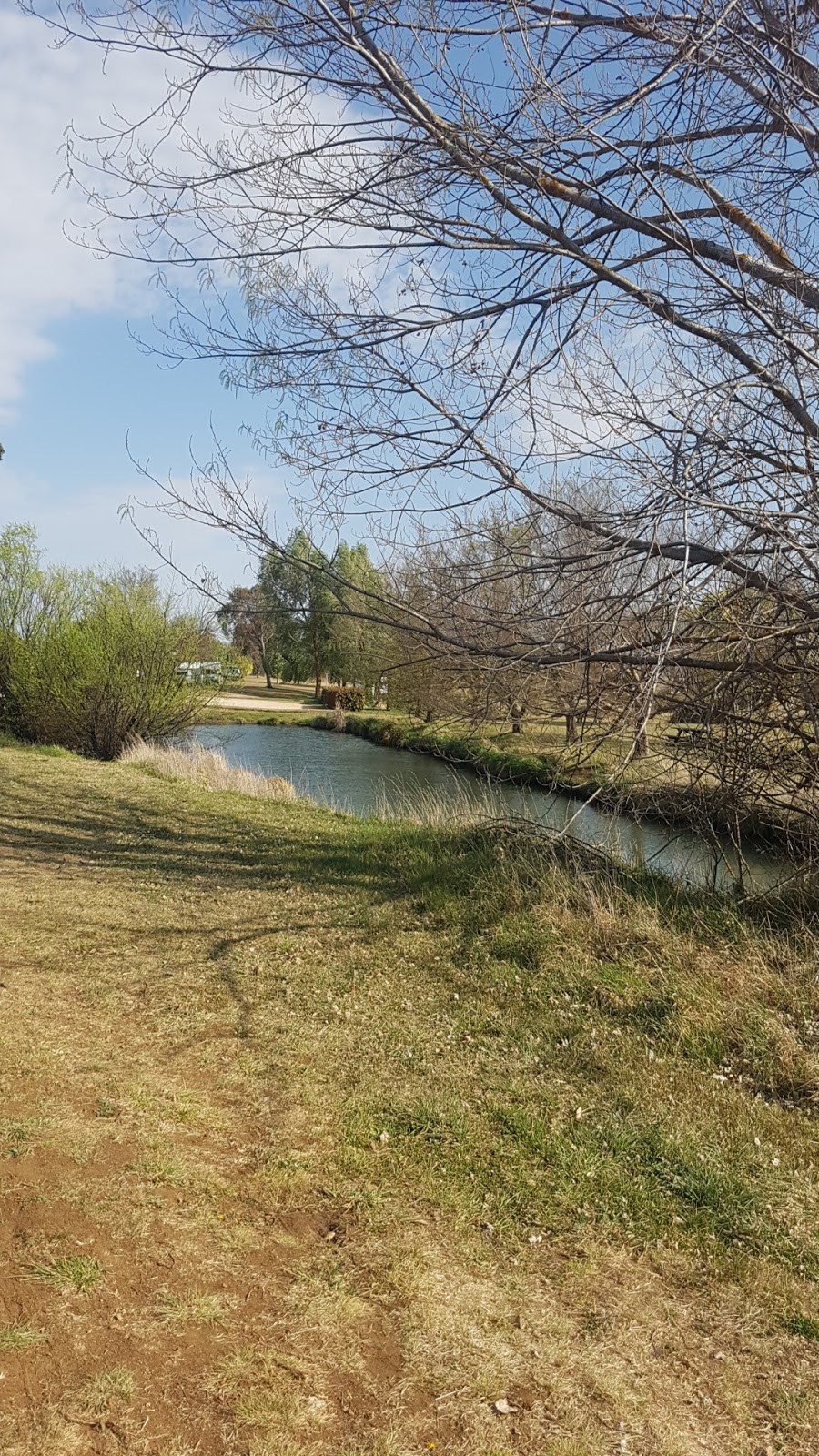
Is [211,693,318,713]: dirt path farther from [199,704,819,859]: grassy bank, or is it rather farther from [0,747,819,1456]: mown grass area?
[0,747,819,1456]: mown grass area

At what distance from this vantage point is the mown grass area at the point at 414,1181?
2.31 meters

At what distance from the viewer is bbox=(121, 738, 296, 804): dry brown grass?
14758 mm

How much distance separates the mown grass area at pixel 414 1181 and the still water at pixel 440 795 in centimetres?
121

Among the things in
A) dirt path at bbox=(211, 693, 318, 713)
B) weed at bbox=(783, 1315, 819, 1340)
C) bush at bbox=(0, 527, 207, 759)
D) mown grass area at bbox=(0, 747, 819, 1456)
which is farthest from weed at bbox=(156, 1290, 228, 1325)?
dirt path at bbox=(211, 693, 318, 713)

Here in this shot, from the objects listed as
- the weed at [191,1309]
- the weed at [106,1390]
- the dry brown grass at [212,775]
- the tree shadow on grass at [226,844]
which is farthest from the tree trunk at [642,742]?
the dry brown grass at [212,775]

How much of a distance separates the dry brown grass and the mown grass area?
8023 millimetres

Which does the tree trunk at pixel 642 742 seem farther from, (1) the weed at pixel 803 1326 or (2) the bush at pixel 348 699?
(2) the bush at pixel 348 699

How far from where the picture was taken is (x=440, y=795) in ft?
49.5

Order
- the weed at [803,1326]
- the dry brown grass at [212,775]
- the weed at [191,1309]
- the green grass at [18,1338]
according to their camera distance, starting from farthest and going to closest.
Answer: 1. the dry brown grass at [212,775]
2. the weed at [803,1326]
3. the weed at [191,1309]
4. the green grass at [18,1338]

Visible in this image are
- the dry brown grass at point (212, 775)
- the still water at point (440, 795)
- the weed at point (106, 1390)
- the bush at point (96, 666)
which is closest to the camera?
the weed at point (106, 1390)

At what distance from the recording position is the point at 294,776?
2161cm

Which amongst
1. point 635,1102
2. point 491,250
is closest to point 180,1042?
point 635,1102

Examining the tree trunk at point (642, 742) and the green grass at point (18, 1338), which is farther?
the tree trunk at point (642, 742)

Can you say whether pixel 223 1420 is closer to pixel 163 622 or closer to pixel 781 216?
pixel 781 216
